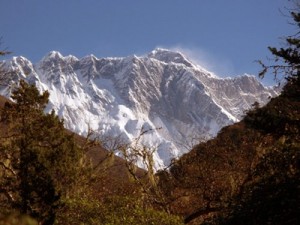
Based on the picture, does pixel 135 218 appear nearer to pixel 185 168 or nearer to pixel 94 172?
pixel 94 172

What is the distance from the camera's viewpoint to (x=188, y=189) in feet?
91.7

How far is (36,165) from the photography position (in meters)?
20.0

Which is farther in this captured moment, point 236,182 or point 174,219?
point 236,182

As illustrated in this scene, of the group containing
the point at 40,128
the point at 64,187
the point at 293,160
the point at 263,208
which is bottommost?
the point at 263,208

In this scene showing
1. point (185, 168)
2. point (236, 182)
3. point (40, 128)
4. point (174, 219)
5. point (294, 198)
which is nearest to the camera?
point (294, 198)

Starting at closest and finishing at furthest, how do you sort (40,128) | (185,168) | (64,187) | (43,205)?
(43,205), (64,187), (40,128), (185,168)

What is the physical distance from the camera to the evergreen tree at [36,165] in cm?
1925

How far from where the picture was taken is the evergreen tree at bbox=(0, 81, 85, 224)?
19.2 metres

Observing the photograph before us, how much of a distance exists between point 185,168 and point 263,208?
20.4 metres

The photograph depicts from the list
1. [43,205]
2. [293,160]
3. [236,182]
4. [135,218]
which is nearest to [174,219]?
[135,218]

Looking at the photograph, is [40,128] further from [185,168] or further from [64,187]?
[185,168]

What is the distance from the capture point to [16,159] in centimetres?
2155

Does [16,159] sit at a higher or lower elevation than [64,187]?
higher

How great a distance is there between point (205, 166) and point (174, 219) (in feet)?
46.2
